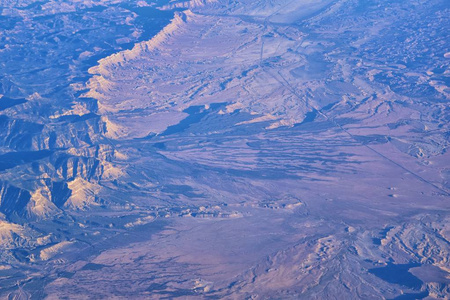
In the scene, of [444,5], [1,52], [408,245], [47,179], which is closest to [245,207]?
[408,245]

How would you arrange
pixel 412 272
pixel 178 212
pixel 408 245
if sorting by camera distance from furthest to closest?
pixel 178 212 < pixel 408 245 < pixel 412 272

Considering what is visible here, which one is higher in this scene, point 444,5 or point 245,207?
point 444,5

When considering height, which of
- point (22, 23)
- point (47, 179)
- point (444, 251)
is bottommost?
point (444, 251)

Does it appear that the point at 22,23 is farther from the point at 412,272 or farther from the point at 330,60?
the point at 412,272

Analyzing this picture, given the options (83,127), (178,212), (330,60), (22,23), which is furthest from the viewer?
(22,23)

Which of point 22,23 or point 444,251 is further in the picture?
point 22,23

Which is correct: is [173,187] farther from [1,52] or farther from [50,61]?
[1,52]
